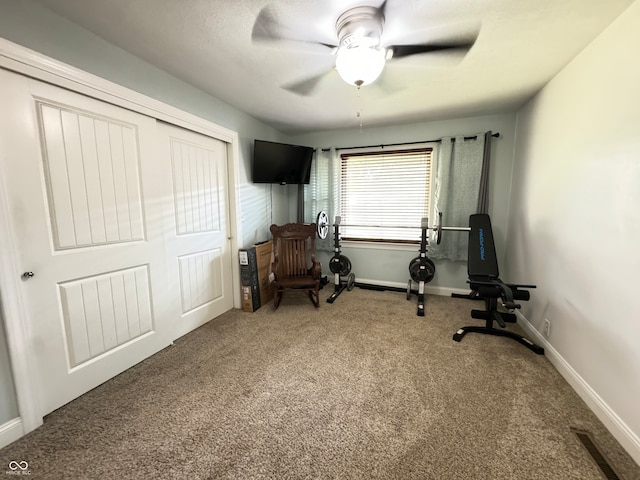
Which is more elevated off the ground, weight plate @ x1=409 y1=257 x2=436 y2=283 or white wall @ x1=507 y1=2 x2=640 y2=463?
white wall @ x1=507 y1=2 x2=640 y2=463

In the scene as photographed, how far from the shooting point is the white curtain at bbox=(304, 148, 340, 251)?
3920 millimetres

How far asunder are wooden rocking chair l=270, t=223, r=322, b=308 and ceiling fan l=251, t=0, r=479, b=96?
197cm

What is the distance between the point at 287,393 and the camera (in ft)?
5.65

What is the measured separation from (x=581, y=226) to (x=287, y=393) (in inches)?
94.2

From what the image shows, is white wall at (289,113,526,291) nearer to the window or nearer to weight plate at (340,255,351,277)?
the window

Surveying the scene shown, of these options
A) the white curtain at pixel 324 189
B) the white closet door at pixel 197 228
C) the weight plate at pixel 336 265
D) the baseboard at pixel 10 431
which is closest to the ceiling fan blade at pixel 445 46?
the white closet door at pixel 197 228

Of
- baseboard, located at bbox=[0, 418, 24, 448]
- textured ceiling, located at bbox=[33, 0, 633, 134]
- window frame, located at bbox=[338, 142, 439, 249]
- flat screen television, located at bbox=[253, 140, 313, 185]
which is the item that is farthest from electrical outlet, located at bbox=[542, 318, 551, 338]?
baseboard, located at bbox=[0, 418, 24, 448]

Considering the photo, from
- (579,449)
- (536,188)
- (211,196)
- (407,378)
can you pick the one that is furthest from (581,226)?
(211,196)

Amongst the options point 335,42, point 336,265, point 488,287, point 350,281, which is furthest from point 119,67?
point 488,287

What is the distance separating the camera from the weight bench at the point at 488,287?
2209 millimetres

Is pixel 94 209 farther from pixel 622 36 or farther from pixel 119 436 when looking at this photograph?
pixel 622 36

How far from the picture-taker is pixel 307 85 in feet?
7.72

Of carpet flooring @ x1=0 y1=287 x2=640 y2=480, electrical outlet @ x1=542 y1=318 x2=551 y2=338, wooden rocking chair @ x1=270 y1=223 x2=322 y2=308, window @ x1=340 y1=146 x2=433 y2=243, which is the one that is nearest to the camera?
carpet flooring @ x1=0 y1=287 x2=640 y2=480

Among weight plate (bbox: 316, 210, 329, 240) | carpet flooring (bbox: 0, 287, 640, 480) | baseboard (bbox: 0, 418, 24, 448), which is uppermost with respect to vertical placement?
weight plate (bbox: 316, 210, 329, 240)
